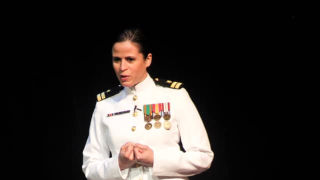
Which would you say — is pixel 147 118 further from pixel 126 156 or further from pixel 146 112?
pixel 126 156

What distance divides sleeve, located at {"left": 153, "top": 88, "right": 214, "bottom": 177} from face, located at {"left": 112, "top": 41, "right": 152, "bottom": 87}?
0.64 feet

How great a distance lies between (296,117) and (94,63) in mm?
1079

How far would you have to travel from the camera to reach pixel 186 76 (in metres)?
2.84

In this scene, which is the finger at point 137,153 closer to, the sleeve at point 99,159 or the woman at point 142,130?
the woman at point 142,130

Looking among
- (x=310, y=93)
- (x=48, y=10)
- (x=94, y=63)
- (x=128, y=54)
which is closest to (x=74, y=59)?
(x=94, y=63)

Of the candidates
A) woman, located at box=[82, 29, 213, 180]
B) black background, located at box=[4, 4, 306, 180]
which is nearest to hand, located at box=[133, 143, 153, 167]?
woman, located at box=[82, 29, 213, 180]

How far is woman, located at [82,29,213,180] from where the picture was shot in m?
2.12

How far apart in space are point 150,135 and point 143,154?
0.39 ft

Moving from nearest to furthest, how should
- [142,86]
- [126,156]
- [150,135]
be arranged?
[126,156], [150,135], [142,86]

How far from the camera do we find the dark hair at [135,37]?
86.3 inches

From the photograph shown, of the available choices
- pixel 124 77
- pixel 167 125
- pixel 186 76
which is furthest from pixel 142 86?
pixel 186 76

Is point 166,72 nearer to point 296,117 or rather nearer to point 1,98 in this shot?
point 296,117

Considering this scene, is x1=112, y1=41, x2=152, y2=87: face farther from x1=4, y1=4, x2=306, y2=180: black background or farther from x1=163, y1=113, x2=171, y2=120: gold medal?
x1=4, y1=4, x2=306, y2=180: black background

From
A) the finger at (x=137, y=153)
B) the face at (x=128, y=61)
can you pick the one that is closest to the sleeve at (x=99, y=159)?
the finger at (x=137, y=153)
